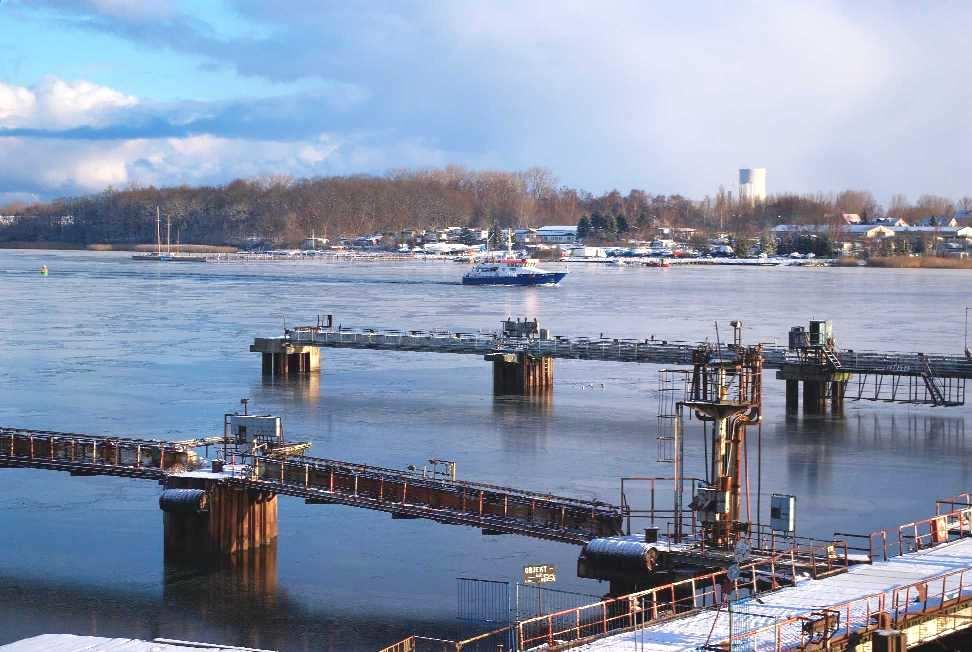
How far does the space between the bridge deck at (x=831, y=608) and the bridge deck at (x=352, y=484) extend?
549cm

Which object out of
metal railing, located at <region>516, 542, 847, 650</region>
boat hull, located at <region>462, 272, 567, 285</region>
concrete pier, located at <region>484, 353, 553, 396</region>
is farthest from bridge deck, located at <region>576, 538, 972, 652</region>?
boat hull, located at <region>462, 272, 567, 285</region>

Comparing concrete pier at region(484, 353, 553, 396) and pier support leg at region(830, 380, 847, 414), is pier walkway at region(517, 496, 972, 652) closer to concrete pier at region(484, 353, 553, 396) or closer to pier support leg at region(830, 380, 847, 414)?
pier support leg at region(830, 380, 847, 414)

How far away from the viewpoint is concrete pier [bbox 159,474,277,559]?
1157 inches

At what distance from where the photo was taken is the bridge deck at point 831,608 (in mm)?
18828

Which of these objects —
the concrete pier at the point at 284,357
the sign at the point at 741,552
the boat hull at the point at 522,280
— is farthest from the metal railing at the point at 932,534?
the boat hull at the point at 522,280

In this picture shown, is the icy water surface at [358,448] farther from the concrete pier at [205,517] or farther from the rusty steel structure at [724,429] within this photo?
the rusty steel structure at [724,429]

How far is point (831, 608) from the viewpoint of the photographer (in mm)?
20234

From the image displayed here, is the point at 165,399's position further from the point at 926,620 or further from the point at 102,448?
the point at 926,620

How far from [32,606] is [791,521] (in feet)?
45.0

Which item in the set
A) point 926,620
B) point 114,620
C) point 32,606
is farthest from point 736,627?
point 32,606

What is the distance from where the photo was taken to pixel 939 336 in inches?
3012

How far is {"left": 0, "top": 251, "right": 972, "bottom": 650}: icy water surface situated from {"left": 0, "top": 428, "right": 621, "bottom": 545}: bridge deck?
1250 millimetres

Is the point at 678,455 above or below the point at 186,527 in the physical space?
above

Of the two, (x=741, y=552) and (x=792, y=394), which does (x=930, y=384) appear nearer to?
(x=792, y=394)
